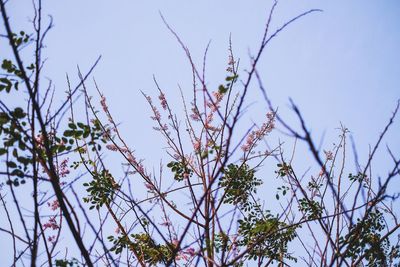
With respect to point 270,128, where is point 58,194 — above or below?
below

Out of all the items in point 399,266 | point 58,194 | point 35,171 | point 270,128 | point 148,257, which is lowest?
point 399,266

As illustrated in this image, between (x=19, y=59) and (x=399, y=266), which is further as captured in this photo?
(x=399, y=266)

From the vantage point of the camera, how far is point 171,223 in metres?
3.82

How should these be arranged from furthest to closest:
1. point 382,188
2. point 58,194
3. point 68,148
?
1. point 68,148
2. point 382,188
3. point 58,194

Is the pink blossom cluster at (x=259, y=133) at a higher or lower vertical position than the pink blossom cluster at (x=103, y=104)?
lower

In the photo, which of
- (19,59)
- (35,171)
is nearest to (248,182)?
(35,171)

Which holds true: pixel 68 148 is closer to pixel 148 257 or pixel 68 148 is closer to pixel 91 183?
pixel 91 183

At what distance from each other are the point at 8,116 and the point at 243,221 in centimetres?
331

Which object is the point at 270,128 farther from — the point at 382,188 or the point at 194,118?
the point at 382,188

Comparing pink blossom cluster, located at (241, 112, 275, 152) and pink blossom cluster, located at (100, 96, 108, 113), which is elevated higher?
pink blossom cluster, located at (100, 96, 108, 113)

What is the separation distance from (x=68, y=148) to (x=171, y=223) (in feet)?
7.25

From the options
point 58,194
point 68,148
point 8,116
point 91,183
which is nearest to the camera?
point 58,194

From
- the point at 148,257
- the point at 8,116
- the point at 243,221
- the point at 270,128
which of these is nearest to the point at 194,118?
the point at 270,128

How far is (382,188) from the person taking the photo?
1.46 m
